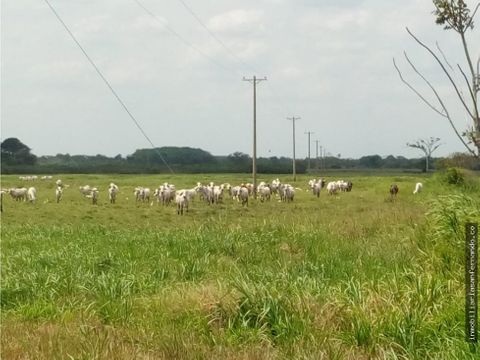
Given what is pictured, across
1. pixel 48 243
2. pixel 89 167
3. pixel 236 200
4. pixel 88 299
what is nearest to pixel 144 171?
pixel 89 167

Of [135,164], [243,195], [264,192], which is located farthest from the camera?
[135,164]

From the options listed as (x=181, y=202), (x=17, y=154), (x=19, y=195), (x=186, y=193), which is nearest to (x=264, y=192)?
(x=186, y=193)

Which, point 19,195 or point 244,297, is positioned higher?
point 244,297

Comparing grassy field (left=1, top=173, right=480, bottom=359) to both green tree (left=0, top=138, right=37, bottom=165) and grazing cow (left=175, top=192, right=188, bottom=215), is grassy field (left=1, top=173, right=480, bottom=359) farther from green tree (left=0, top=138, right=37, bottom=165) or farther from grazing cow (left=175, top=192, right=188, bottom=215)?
green tree (left=0, top=138, right=37, bottom=165)

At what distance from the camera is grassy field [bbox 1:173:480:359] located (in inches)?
224

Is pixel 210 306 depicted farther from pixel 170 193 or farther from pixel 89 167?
pixel 89 167

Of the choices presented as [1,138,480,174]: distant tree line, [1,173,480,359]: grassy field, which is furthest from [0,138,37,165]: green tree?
[1,173,480,359]: grassy field

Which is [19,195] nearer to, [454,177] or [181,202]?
[181,202]

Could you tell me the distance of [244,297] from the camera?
6746 mm

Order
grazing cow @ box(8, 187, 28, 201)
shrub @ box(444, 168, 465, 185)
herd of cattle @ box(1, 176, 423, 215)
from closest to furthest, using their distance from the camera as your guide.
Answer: shrub @ box(444, 168, 465, 185) → herd of cattle @ box(1, 176, 423, 215) → grazing cow @ box(8, 187, 28, 201)

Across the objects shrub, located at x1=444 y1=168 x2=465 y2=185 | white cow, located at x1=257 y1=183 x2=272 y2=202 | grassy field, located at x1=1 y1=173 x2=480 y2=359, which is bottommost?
white cow, located at x1=257 y1=183 x2=272 y2=202

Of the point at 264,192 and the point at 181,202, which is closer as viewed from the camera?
the point at 181,202

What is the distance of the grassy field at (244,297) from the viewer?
5691mm

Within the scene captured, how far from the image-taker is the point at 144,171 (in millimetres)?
91062
